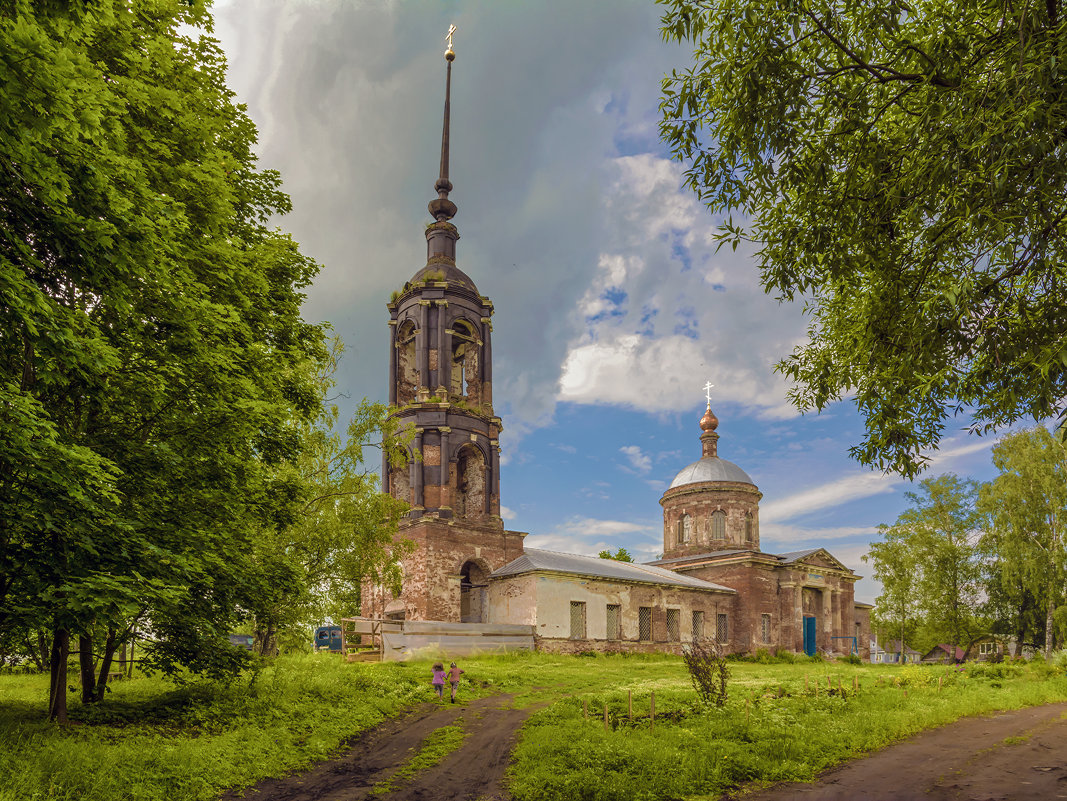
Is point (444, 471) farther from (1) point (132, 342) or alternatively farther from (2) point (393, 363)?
(1) point (132, 342)

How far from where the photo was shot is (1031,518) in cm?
3509

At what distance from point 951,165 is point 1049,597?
3615cm

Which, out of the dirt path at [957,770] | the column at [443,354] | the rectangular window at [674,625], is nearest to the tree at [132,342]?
the dirt path at [957,770]

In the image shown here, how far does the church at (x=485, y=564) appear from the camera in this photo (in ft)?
102

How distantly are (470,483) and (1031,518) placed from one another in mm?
28491

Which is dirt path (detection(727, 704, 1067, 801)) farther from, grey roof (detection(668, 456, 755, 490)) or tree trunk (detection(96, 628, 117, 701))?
grey roof (detection(668, 456, 755, 490))

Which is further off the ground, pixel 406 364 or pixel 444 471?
pixel 406 364

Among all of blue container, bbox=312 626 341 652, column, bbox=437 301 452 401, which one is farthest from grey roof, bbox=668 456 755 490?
blue container, bbox=312 626 341 652

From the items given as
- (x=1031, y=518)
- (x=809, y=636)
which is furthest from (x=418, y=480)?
(x=1031, y=518)

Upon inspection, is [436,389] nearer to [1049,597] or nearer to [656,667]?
[656,667]

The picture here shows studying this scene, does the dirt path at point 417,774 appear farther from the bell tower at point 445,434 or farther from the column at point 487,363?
the column at point 487,363

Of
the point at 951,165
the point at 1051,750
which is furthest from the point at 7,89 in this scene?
the point at 1051,750

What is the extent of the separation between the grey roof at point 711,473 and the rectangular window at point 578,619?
17.2m

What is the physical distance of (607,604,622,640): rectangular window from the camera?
33250 mm
